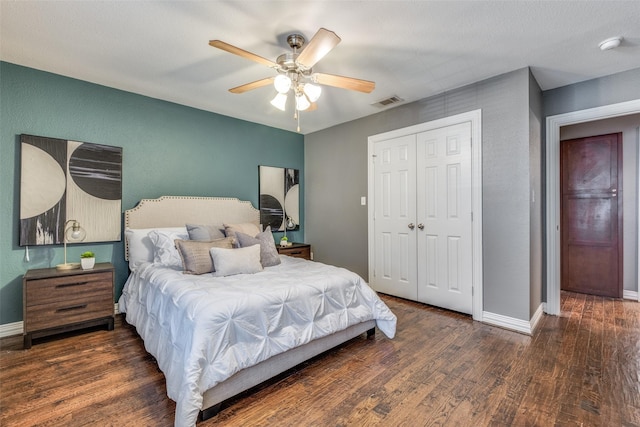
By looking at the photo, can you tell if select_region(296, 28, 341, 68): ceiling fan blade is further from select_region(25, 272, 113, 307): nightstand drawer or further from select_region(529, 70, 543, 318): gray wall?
select_region(25, 272, 113, 307): nightstand drawer

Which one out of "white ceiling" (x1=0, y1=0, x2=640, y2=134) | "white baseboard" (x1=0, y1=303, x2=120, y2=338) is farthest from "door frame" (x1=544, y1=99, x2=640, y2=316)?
"white baseboard" (x1=0, y1=303, x2=120, y2=338)

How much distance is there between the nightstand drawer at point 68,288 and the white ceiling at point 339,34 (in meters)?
1.93

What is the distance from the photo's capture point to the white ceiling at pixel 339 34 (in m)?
1.93

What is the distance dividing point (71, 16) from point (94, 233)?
6.49ft

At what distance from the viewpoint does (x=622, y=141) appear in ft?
12.3

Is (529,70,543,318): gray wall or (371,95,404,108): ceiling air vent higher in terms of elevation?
(371,95,404,108): ceiling air vent

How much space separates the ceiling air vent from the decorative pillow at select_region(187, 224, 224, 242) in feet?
7.95

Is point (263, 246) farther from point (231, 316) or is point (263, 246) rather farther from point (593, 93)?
point (593, 93)

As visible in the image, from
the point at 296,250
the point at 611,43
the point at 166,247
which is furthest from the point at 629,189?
the point at 166,247

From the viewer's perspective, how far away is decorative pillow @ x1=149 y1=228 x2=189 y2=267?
285 centimetres

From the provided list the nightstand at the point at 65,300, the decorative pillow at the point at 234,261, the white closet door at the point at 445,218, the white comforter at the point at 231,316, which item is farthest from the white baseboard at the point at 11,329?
the white closet door at the point at 445,218

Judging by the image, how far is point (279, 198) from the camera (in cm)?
467

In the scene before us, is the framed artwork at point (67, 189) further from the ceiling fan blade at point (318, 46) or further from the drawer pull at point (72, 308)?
the ceiling fan blade at point (318, 46)

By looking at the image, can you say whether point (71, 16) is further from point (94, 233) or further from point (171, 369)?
point (171, 369)
